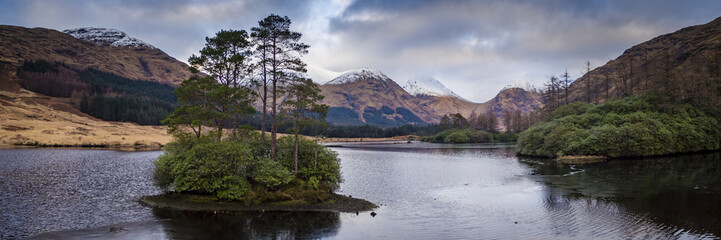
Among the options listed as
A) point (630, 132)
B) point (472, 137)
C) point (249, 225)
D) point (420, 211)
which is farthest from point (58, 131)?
point (472, 137)

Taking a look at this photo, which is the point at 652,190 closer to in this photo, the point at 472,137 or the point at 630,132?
the point at 630,132

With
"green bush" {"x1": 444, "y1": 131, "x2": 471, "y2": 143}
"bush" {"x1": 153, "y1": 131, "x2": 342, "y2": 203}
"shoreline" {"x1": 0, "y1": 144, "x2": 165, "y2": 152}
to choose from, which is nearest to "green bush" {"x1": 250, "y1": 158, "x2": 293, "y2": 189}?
"bush" {"x1": 153, "y1": 131, "x2": 342, "y2": 203}

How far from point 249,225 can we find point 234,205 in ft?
18.8

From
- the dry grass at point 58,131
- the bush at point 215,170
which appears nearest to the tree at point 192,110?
the bush at point 215,170

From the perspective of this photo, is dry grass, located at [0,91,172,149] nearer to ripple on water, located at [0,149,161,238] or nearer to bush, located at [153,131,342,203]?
ripple on water, located at [0,149,161,238]

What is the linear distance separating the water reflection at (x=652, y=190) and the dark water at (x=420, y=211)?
0.32 feet

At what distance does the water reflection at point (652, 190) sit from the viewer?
2706cm

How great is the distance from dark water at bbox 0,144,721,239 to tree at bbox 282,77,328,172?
897cm

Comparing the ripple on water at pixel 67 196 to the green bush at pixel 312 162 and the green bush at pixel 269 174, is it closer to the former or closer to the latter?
the green bush at pixel 269 174

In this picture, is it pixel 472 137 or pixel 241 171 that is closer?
pixel 241 171

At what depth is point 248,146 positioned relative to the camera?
3478 centimetres

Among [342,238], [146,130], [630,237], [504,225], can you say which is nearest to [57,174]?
[342,238]

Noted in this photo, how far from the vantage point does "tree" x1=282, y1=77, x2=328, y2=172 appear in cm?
3488

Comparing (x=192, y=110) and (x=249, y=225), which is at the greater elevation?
(x=192, y=110)
